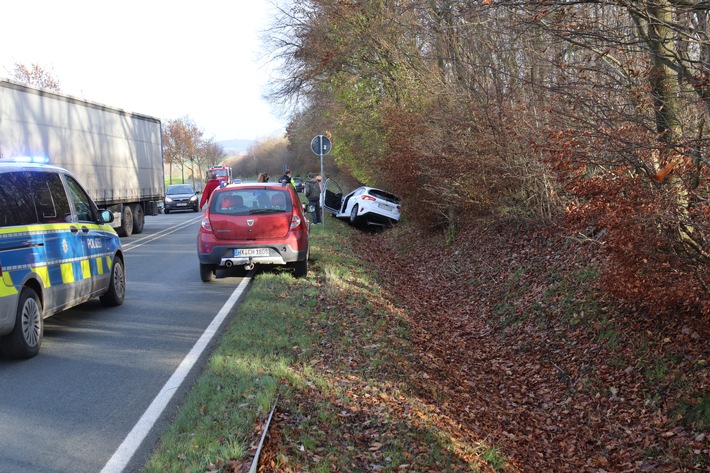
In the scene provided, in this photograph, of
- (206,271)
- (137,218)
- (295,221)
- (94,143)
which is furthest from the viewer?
(137,218)

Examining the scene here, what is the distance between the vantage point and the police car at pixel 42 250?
713 centimetres

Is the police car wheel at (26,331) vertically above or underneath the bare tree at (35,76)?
underneath

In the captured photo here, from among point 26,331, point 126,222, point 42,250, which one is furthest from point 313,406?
point 126,222

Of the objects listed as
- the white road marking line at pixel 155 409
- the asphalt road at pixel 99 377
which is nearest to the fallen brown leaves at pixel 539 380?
the white road marking line at pixel 155 409

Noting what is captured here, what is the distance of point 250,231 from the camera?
12.0 m

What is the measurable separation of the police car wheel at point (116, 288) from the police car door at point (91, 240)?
0.62ft

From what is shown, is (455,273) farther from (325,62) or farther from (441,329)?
(325,62)

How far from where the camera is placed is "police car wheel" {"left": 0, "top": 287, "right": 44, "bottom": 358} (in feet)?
23.4

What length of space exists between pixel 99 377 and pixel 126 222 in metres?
17.4

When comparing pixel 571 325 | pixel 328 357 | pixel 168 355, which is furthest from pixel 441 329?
pixel 168 355

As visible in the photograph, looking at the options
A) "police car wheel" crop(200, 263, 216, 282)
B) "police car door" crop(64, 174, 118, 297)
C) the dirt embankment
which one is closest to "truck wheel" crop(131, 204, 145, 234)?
"police car wheel" crop(200, 263, 216, 282)

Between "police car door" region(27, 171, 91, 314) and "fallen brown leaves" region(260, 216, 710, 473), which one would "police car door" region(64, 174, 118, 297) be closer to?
"police car door" region(27, 171, 91, 314)

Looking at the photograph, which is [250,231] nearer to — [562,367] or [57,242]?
[57,242]

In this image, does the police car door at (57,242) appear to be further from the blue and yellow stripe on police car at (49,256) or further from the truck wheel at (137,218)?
the truck wheel at (137,218)
